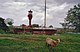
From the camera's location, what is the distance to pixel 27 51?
55.3 feet

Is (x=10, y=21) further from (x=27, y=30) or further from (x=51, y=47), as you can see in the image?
(x=51, y=47)


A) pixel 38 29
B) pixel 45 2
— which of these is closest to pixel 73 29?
pixel 45 2

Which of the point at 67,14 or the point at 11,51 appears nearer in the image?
the point at 11,51

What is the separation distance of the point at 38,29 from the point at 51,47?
17602 mm

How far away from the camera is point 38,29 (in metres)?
35.5

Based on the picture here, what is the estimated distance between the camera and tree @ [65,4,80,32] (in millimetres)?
45853

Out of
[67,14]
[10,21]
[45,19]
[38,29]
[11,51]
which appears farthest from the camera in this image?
[67,14]

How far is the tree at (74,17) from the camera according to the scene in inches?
1805

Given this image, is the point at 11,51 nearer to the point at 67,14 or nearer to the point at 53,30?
the point at 53,30

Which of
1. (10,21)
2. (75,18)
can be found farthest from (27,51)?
(75,18)

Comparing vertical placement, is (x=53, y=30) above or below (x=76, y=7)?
below

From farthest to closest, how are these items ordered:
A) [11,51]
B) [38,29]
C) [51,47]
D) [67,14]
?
[67,14] → [38,29] → [51,47] → [11,51]

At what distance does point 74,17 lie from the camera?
4600 cm

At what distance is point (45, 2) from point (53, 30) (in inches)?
257
